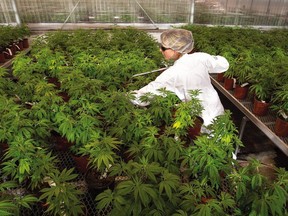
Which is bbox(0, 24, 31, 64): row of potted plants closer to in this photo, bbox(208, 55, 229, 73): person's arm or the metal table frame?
bbox(208, 55, 229, 73): person's arm

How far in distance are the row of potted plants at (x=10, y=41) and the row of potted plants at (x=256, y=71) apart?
3071 millimetres

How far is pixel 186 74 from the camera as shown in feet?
7.00

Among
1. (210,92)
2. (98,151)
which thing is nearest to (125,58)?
(210,92)

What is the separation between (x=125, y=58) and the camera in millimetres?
2826

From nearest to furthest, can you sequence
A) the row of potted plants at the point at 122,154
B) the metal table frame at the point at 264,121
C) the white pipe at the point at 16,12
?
the row of potted plants at the point at 122,154, the metal table frame at the point at 264,121, the white pipe at the point at 16,12

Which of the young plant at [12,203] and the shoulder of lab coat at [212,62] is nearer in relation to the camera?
the young plant at [12,203]

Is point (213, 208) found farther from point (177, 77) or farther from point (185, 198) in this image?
point (177, 77)

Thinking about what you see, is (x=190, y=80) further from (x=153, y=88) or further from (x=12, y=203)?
(x=12, y=203)

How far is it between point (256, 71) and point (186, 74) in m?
0.97

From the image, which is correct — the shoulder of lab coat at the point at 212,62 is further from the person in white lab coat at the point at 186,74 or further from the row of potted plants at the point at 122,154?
the row of potted plants at the point at 122,154

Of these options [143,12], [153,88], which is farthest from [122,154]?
[143,12]

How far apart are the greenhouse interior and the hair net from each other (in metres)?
0.01

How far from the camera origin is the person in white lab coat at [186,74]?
2111mm

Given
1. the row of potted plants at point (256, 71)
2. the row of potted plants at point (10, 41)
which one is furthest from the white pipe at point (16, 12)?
the row of potted plants at point (256, 71)
